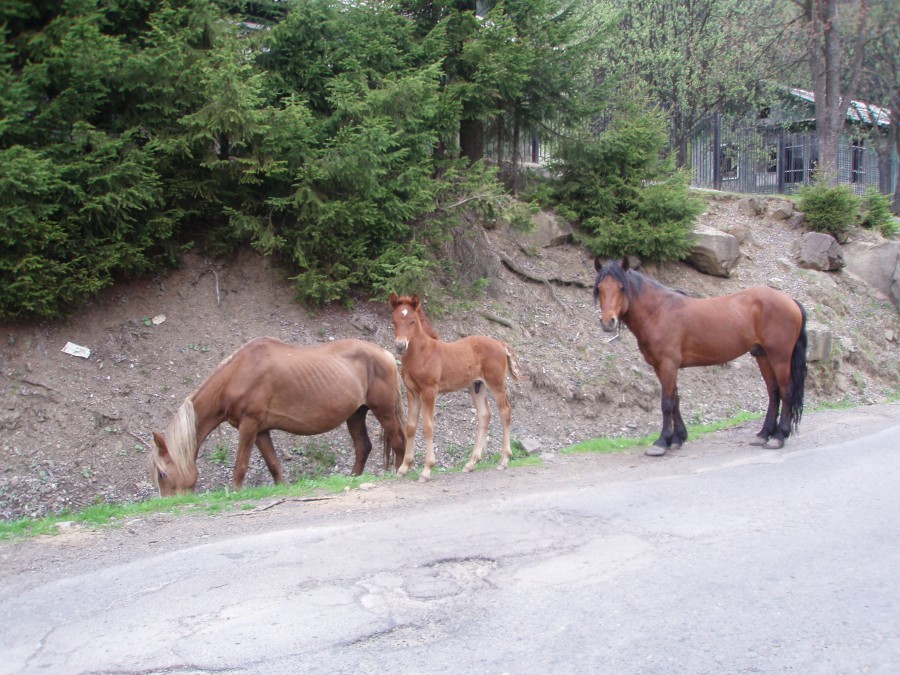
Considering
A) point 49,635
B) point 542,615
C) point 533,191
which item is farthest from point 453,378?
point 533,191

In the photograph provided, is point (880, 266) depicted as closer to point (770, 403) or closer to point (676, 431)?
point (770, 403)

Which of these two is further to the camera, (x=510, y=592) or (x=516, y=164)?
(x=516, y=164)

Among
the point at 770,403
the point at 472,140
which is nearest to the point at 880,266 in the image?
the point at 472,140

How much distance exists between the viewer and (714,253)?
53.3 feet

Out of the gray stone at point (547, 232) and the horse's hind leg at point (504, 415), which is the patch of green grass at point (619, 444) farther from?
the gray stone at point (547, 232)

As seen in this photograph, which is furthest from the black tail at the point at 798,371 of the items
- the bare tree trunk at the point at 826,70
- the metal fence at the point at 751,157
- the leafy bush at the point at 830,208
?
the metal fence at the point at 751,157

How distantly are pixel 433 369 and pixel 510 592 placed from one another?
351cm

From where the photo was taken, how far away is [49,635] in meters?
4.38

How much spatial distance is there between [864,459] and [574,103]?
918 centimetres

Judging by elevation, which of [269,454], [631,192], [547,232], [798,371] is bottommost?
[269,454]

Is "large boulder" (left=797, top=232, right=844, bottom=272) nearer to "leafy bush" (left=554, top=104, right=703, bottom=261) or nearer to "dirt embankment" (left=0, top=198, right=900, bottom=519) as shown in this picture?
"dirt embankment" (left=0, top=198, right=900, bottom=519)

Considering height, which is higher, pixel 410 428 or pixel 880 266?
pixel 880 266

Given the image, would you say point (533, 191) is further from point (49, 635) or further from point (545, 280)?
point (49, 635)

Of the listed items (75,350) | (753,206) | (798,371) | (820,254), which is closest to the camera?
(798,371)
